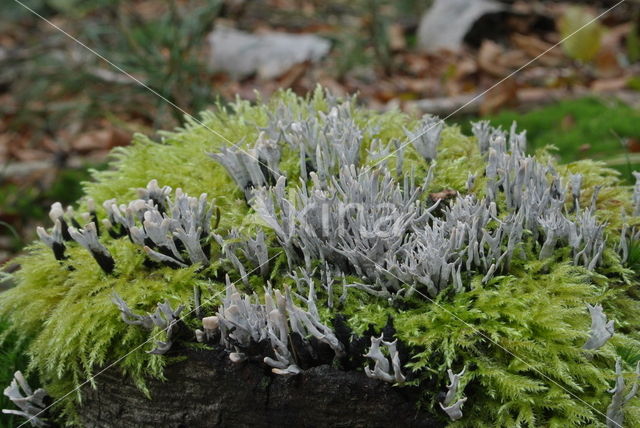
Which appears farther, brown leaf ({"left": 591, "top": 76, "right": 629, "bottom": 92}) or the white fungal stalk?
brown leaf ({"left": 591, "top": 76, "right": 629, "bottom": 92})

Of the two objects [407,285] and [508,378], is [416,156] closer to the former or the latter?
[407,285]

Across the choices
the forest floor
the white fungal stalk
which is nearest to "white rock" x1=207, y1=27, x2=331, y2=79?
A: the forest floor

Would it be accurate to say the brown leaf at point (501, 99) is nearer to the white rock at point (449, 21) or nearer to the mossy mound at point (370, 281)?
the white rock at point (449, 21)

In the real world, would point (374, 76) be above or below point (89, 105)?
below

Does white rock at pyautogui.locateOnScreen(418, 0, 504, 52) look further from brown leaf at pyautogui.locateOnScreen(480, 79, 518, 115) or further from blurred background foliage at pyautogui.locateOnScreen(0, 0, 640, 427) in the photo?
brown leaf at pyautogui.locateOnScreen(480, 79, 518, 115)

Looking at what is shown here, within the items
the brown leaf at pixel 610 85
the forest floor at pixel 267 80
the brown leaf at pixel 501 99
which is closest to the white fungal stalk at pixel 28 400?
the forest floor at pixel 267 80

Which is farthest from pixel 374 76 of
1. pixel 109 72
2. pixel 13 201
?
pixel 13 201

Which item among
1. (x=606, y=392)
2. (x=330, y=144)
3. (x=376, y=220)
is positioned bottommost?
(x=606, y=392)
